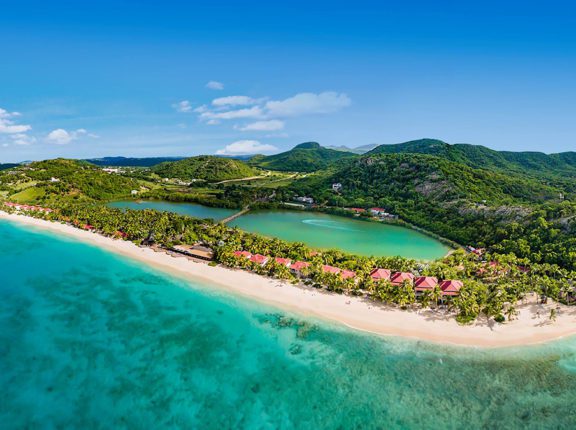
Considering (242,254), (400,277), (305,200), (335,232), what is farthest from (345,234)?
(305,200)

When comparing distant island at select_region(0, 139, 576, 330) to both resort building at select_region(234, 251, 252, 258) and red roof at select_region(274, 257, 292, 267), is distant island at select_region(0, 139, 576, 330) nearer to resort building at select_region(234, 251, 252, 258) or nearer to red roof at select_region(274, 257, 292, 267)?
resort building at select_region(234, 251, 252, 258)

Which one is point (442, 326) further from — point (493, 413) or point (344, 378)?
point (344, 378)

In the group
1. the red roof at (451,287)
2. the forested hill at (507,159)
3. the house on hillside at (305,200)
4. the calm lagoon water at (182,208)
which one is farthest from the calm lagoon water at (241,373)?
the forested hill at (507,159)

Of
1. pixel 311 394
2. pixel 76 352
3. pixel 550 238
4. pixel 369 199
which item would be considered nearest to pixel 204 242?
pixel 76 352

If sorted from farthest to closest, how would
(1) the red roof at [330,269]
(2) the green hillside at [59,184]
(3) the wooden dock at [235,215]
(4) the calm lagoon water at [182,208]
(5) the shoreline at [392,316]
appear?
1. (2) the green hillside at [59,184]
2. (4) the calm lagoon water at [182,208]
3. (3) the wooden dock at [235,215]
4. (1) the red roof at [330,269]
5. (5) the shoreline at [392,316]

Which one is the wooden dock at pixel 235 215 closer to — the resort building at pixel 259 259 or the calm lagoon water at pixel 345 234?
the calm lagoon water at pixel 345 234

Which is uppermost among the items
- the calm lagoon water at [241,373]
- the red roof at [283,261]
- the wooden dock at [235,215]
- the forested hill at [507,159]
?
the forested hill at [507,159]
